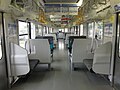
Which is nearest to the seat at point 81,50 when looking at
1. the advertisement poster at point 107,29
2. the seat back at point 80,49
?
the seat back at point 80,49

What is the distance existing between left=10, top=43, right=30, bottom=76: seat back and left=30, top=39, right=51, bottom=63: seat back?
1354 millimetres

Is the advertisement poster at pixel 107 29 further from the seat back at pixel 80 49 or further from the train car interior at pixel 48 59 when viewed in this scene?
the seat back at pixel 80 49

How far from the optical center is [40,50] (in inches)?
201

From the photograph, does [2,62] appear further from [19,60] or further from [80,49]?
[80,49]

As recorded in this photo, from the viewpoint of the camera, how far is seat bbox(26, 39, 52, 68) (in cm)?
508

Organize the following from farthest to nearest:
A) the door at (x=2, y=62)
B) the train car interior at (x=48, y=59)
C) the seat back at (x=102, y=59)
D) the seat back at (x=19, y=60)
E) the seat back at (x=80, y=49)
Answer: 1. the seat back at (x=80, y=49)
2. the seat back at (x=102, y=59)
3. the seat back at (x=19, y=60)
4. the train car interior at (x=48, y=59)
5. the door at (x=2, y=62)

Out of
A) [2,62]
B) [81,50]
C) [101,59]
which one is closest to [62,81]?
[101,59]

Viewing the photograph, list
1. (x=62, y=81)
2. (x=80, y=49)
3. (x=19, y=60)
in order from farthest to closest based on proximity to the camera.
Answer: (x=80, y=49), (x=62, y=81), (x=19, y=60)

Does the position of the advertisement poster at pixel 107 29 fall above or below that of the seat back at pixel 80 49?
above

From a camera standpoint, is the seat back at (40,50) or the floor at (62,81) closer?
the floor at (62,81)

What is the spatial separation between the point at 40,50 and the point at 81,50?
1.37 meters

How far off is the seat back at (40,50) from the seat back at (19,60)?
135 centimetres

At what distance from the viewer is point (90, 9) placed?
6125 millimetres

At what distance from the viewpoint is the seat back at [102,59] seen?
3.90 m
